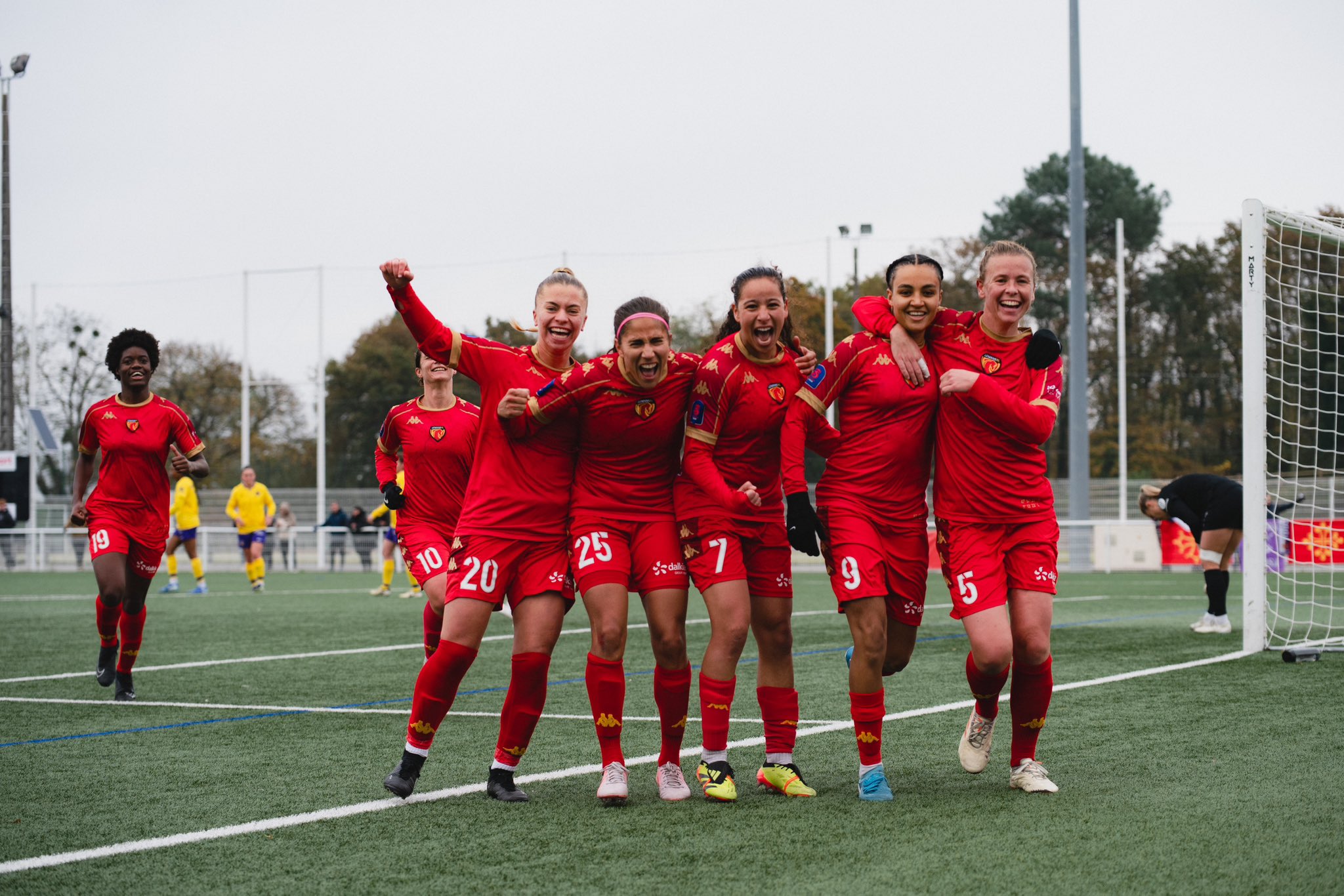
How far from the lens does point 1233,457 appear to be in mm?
46438

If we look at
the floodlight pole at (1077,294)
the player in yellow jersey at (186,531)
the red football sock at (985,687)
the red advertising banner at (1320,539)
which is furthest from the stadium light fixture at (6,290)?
the red football sock at (985,687)

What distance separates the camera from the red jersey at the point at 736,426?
5.37m

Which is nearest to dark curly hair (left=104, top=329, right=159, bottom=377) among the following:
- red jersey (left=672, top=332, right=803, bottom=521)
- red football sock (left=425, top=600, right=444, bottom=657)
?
red football sock (left=425, top=600, right=444, bottom=657)

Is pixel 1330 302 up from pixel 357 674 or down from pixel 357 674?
up

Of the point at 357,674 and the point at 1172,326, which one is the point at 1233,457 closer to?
the point at 1172,326

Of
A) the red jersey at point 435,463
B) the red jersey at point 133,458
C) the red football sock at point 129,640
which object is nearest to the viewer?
the red jersey at point 435,463

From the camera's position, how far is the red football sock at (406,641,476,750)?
213 inches

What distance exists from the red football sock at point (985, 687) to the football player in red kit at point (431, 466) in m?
3.73

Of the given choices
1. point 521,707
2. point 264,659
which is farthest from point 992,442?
point 264,659

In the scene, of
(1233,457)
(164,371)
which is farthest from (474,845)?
(164,371)

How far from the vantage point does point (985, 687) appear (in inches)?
218

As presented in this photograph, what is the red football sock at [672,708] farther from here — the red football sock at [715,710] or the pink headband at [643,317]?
the pink headband at [643,317]

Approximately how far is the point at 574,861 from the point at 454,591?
1.47m

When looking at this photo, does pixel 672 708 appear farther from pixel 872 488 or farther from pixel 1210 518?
pixel 1210 518
